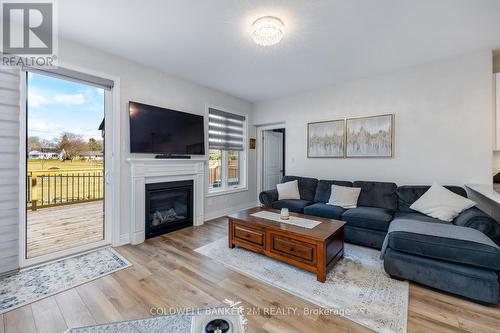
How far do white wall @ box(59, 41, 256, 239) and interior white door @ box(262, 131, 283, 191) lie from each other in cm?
137

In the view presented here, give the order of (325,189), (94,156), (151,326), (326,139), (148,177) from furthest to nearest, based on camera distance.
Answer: (326,139)
(325,189)
(148,177)
(94,156)
(151,326)

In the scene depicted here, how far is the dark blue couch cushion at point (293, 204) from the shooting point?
3.62 meters

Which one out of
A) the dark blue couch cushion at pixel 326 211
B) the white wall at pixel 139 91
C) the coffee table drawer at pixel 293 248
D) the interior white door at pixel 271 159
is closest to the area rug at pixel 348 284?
the coffee table drawer at pixel 293 248

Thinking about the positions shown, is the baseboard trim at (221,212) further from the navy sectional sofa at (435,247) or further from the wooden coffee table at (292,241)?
the navy sectional sofa at (435,247)

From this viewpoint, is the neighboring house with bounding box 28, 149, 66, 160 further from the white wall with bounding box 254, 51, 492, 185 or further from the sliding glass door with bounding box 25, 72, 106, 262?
the white wall with bounding box 254, 51, 492, 185

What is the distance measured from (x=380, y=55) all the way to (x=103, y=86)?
12.4 ft

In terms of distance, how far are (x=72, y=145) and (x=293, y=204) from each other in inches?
131

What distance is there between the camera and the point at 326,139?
422 centimetres

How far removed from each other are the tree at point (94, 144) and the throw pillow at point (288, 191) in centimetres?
299

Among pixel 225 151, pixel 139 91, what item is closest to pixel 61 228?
pixel 139 91

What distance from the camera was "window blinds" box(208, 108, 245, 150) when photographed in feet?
14.4

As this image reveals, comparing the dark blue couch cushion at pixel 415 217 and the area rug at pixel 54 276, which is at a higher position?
the dark blue couch cushion at pixel 415 217

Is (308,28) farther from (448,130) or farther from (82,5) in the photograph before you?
(448,130)

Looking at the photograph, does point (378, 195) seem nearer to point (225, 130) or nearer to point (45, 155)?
point (225, 130)
